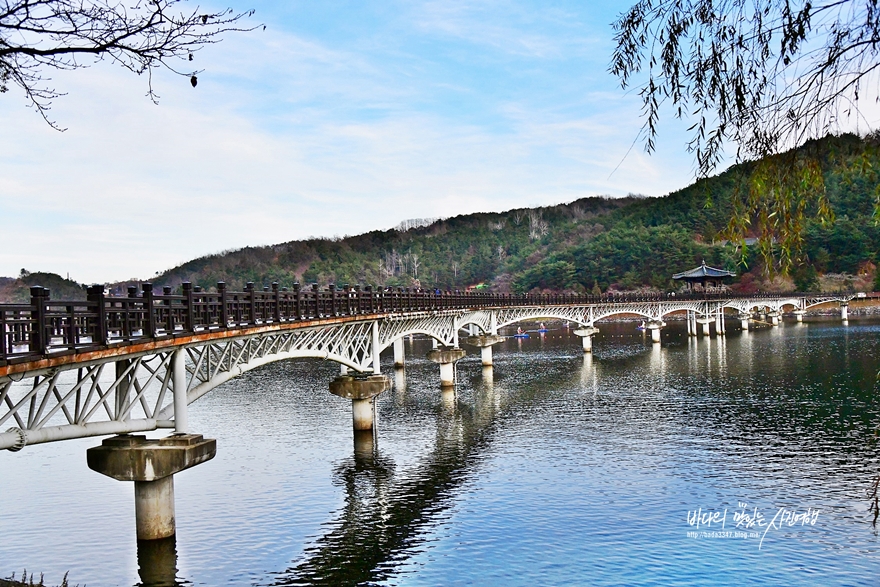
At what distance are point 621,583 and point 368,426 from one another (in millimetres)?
20497

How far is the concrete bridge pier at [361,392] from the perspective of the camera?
37.0 m

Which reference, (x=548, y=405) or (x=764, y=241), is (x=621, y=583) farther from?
(x=548, y=405)

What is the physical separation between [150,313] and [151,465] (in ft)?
12.2

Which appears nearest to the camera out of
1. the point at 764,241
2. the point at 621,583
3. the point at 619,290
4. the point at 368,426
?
the point at 764,241

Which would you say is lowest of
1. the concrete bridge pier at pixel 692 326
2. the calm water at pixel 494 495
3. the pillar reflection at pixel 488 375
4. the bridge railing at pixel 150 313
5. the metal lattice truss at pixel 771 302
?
the calm water at pixel 494 495

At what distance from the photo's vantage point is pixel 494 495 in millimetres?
26594

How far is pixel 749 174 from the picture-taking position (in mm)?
9633

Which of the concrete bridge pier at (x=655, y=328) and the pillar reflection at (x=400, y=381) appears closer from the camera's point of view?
the pillar reflection at (x=400, y=381)

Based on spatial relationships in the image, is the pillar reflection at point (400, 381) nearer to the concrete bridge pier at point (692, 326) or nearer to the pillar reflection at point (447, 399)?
the pillar reflection at point (447, 399)

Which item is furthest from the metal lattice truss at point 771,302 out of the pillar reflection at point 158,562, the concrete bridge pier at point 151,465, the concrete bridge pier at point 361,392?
the pillar reflection at point 158,562

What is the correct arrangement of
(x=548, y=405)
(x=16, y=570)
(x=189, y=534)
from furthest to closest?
(x=548, y=405)
(x=189, y=534)
(x=16, y=570)

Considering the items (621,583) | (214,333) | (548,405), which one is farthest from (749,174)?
(548,405)

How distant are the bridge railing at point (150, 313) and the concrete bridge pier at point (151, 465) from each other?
2.62 m

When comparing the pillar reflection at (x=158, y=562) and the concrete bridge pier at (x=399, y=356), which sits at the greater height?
the concrete bridge pier at (x=399, y=356)
